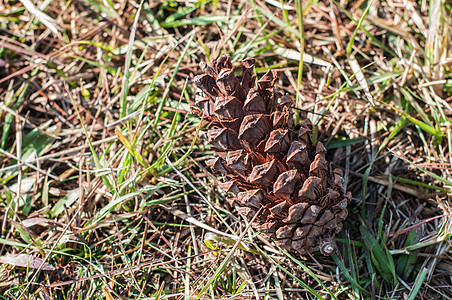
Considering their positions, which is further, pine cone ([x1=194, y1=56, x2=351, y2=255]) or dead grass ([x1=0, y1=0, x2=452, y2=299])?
dead grass ([x1=0, y1=0, x2=452, y2=299])

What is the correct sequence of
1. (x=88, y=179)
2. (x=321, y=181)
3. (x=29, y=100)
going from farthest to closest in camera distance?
(x=29, y=100), (x=88, y=179), (x=321, y=181)

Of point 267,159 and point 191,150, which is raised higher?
point 267,159

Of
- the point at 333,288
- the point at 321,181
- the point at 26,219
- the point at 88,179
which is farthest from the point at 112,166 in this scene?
the point at 333,288

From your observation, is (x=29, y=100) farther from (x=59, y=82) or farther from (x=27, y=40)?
(x=27, y=40)

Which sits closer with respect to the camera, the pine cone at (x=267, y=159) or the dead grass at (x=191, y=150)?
the pine cone at (x=267, y=159)

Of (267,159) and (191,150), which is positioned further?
(191,150)
